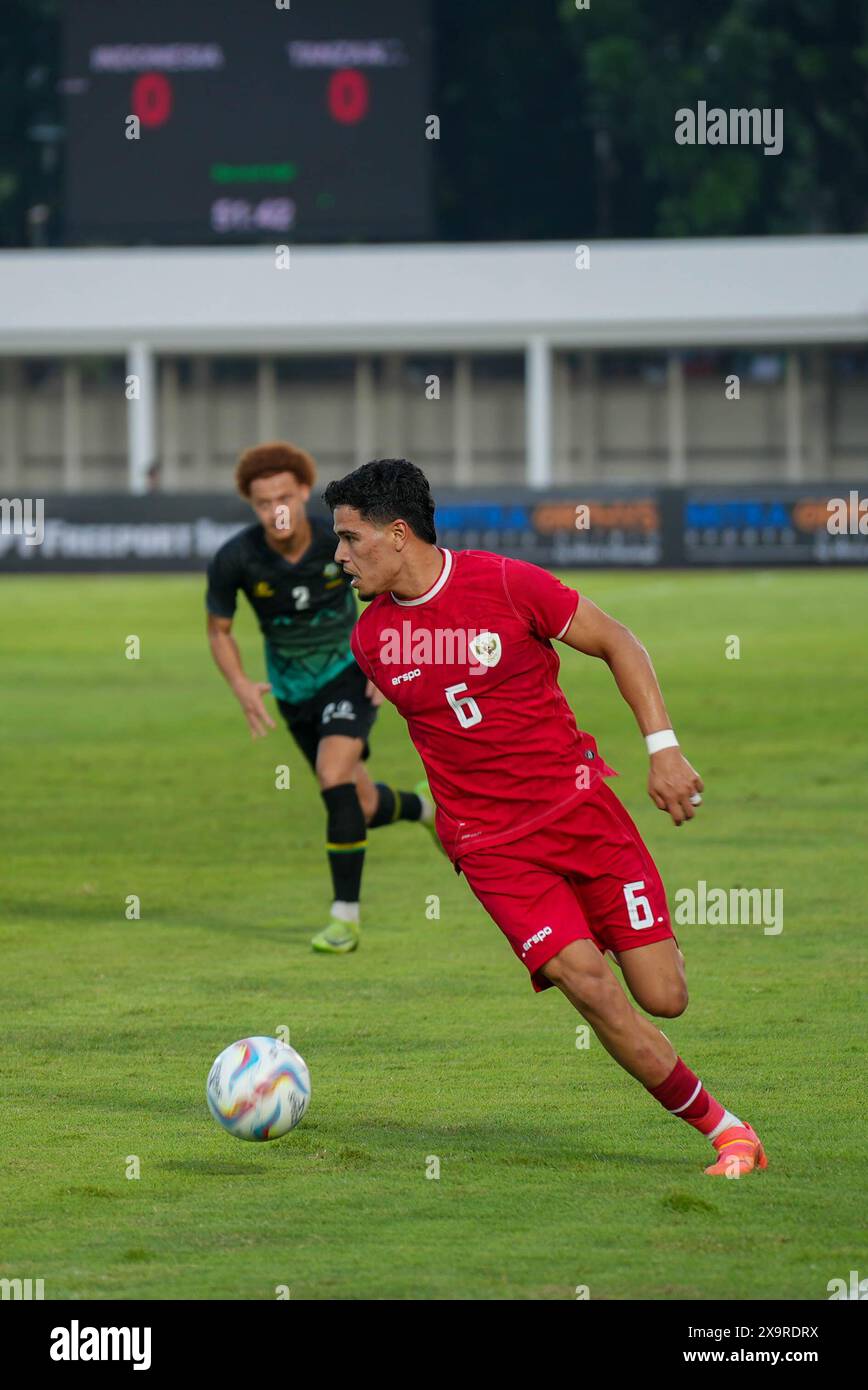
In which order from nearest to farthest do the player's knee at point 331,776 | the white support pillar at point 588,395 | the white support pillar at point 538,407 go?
the player's knee at point 331,776, the white support pillar at point 538,407, the white support pillar at point 588,395

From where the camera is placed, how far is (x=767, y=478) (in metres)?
50.3

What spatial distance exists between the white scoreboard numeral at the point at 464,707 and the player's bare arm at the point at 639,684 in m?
0.33

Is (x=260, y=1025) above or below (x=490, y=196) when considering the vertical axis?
below

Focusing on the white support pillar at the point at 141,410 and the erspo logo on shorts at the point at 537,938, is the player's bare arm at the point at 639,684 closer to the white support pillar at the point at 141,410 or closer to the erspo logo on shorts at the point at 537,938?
the erspo logo on shorts at the point at 537,938

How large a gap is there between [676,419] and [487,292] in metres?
6.44

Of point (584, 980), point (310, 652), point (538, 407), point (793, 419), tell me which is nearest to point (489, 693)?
point (584, 980)

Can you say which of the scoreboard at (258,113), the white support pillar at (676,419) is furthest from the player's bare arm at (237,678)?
the white support pillar at (676,419)

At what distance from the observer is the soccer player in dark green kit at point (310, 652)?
410 inches

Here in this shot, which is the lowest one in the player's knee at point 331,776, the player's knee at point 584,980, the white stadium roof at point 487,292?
the player's knee at point 584,980

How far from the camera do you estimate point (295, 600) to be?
1072 cm

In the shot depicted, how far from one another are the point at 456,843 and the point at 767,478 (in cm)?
4466

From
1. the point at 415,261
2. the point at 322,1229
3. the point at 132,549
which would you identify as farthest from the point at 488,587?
the point at 415,261

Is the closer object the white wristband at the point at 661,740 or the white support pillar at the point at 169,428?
the white wristband at the point at 661,740
